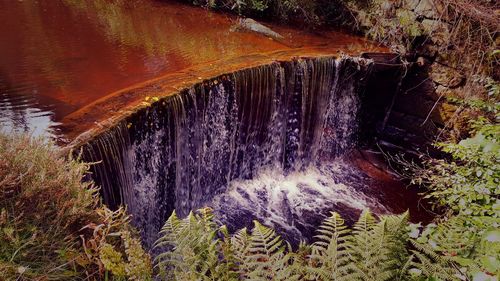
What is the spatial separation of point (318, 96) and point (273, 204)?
2.18 m

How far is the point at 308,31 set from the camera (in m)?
8.29

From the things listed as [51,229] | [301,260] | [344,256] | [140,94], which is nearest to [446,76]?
[140,94]

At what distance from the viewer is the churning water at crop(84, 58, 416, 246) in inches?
173

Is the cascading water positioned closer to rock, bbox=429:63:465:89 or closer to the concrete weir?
the concrete weir

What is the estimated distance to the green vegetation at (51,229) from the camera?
1917 mm

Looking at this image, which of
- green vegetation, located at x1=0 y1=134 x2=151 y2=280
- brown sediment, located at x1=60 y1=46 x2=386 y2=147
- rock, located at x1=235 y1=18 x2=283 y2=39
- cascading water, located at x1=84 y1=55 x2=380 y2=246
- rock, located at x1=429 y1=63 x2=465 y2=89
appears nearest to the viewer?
green vegetation, located at x1=0 y1=134 x2=151 y2=280

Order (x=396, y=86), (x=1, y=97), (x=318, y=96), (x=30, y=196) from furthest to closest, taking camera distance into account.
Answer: (x=396, y=86) < (x=318, y=96) < (x=1, y=97) < (x=30, y=196)

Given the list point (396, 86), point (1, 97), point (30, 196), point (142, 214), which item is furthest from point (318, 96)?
point (30, 196)

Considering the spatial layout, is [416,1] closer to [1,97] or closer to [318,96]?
[318,96]

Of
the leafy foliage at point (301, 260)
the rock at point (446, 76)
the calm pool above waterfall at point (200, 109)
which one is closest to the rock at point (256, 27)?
the calm pool above waterfall at point (200, 109)

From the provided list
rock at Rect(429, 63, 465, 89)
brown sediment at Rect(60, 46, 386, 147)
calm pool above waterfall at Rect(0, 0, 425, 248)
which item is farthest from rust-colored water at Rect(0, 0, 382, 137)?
rock at Rect(429, 63, 465, 89)

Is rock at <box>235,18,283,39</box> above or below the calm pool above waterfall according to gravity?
above

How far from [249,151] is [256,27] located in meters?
2.93

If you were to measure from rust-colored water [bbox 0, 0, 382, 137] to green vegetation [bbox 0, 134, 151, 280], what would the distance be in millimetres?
1674
